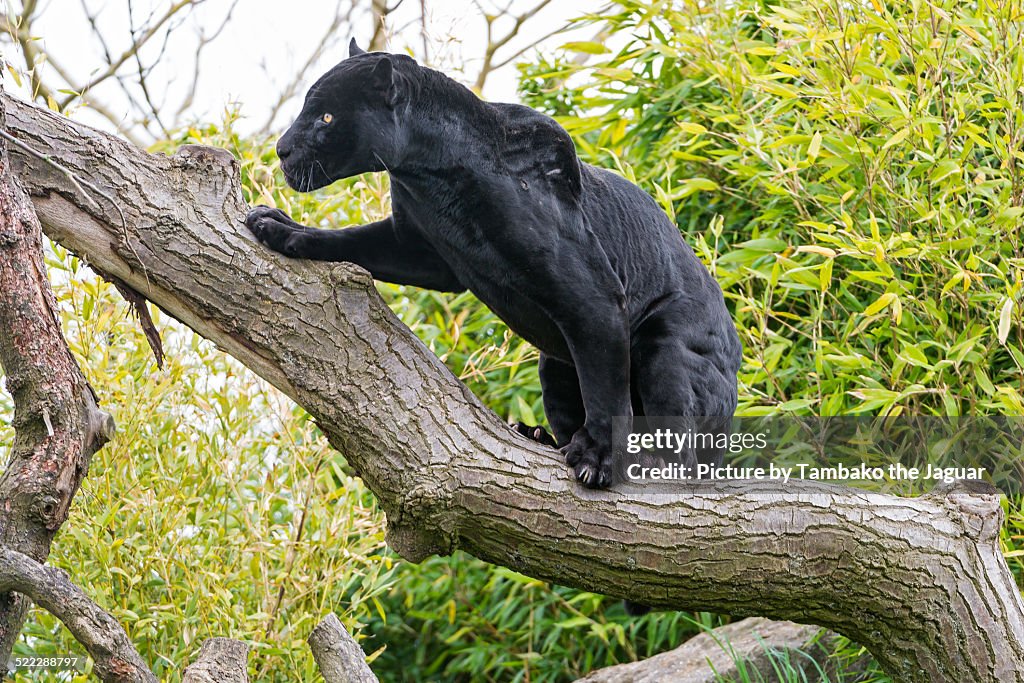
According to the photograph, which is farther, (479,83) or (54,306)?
(479,83)

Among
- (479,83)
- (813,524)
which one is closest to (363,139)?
(813,524)

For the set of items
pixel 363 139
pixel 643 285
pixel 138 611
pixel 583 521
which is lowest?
pixel 138 611

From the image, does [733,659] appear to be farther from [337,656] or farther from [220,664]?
[220,664]

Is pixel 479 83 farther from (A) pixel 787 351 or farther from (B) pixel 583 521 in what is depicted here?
(B) pixel 583 521

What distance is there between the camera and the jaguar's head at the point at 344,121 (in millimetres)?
1997

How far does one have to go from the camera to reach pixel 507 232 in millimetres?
2039

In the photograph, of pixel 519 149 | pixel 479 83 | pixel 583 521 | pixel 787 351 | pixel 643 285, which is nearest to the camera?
pixel 583 521

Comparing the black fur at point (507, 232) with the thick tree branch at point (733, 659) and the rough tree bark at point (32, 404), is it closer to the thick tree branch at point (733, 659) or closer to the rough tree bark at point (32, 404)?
the rough tree bark at point (32, 404)

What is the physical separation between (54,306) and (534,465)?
934mm

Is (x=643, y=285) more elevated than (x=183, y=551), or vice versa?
(x=643, y=285)

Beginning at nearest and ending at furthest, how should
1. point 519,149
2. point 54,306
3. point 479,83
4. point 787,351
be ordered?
1. point 54,306
2. point 519,149
3. point 787,351
4. point 479,83

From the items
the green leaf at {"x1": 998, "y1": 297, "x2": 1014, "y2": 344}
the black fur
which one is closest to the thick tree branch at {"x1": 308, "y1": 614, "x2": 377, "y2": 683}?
the black fur

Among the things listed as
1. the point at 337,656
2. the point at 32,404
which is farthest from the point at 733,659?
the point at 32,404

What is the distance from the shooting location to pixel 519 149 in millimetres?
2129
